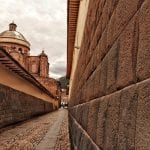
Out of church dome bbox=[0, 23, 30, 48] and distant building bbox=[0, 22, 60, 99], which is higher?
church dome bbox=[0, 23, 30, 48]

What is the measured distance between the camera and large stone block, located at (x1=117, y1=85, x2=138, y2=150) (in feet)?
4.15

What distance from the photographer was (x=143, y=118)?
1153 mm

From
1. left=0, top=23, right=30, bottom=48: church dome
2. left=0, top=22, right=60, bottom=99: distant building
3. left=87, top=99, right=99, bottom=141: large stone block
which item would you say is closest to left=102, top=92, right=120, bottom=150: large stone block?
left=87, top=99, right=99, bottom=141: large stone block

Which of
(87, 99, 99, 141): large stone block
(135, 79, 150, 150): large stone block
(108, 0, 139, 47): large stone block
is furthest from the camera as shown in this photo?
(87, 99, 99, 141): large stone block

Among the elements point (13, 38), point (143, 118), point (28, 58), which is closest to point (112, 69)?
point (143, 118)

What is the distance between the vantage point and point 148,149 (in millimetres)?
1065

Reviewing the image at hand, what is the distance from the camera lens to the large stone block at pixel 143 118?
3.62ft

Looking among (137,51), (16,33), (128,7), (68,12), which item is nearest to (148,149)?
(137,51)

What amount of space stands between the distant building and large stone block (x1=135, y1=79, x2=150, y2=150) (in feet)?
211

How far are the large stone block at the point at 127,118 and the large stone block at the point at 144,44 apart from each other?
9 centimetres

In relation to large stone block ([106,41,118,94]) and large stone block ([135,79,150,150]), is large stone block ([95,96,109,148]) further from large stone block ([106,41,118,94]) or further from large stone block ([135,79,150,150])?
large stone block ([135,79,150,150])

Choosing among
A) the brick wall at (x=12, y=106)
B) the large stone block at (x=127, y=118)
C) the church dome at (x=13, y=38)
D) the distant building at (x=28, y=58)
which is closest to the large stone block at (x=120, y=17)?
the large stone block at (x=127, y=118)

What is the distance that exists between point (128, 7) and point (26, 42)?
70394 millimetres

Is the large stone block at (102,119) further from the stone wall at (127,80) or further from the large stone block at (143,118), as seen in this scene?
the large stone block at (143,118)
